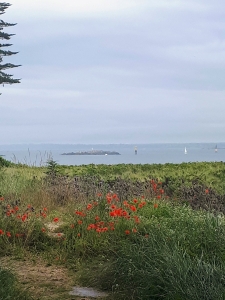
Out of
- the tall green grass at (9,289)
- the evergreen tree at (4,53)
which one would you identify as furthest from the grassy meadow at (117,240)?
the evergreen tree at (4,53)

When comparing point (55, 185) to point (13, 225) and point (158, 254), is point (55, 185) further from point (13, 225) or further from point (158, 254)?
point (158, 254)

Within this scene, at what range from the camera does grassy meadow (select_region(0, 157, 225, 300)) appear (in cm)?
364

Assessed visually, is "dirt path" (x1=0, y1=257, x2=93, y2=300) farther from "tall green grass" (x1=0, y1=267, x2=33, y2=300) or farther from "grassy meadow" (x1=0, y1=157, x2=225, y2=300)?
"tall green grass" (x1=0, y1=267, x2=33, y2=300)

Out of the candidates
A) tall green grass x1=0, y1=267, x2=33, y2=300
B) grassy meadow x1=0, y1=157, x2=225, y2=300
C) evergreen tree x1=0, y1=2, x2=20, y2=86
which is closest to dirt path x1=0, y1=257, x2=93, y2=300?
grassy meadow x1=0, y1=157, x2=225, y2=300

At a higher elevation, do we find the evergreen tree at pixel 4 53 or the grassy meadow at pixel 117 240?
the evergreen tree at pixel 4 53

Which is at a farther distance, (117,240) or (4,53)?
(4,53)

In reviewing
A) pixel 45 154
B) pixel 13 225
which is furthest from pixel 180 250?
pixel 45 154

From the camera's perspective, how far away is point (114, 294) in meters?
4.02

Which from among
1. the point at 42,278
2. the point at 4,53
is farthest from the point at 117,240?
the point at 4,53

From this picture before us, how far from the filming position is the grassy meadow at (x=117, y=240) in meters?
3.64

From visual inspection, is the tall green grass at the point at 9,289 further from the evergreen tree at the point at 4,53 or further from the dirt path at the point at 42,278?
the evergreen tree at the point at 4,53

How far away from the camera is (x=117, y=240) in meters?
5.33

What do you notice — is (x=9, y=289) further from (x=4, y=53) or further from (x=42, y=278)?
(x=4, y=53)

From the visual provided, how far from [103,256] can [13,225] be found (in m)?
1.60
